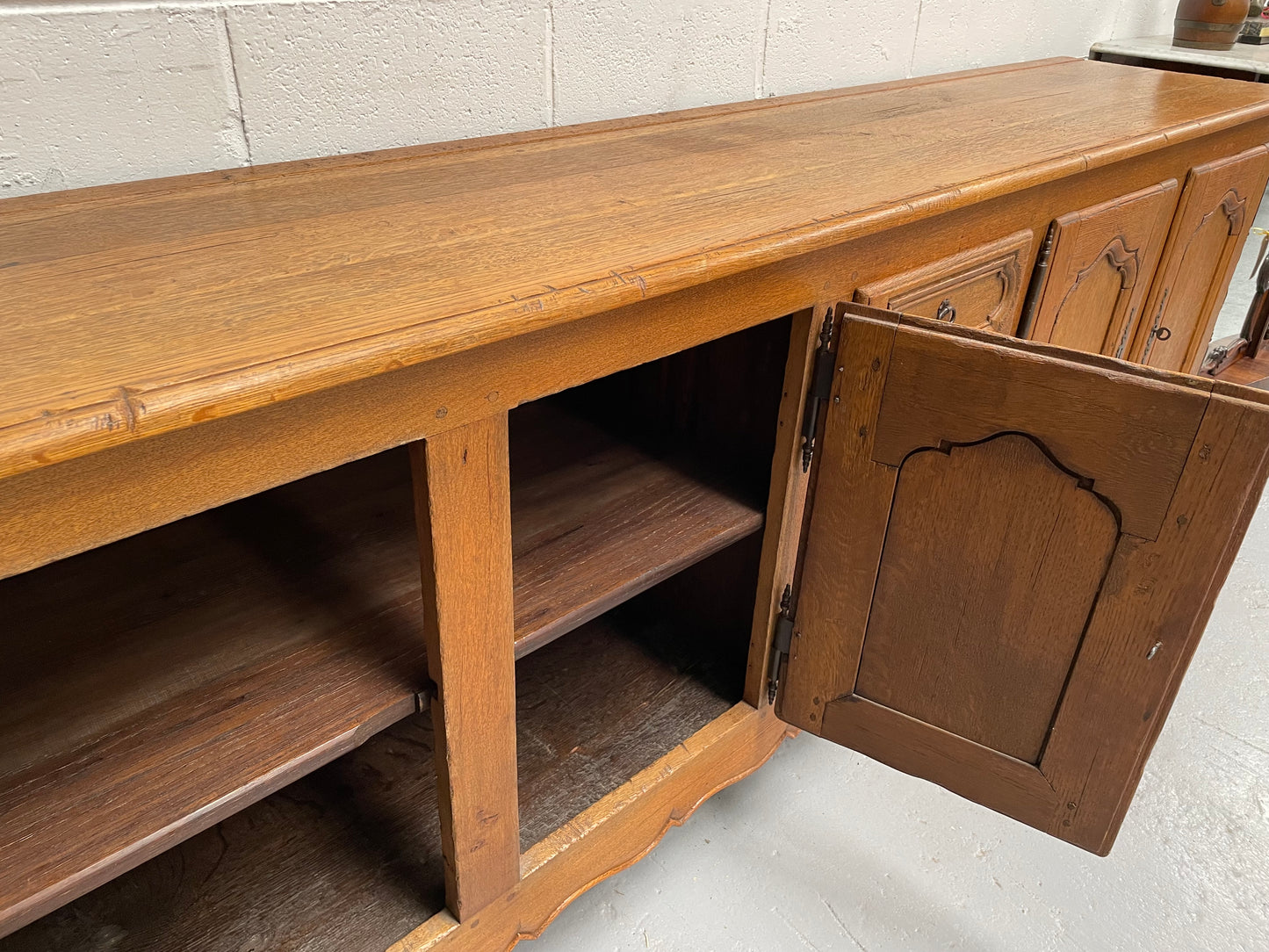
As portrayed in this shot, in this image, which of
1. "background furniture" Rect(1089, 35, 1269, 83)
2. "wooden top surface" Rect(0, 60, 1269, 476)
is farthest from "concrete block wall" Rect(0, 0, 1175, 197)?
"background furniture" Rect(1089, 35, 1269, 83)

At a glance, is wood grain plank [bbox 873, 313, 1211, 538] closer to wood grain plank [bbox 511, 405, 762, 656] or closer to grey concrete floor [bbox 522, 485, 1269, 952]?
wood grain plank [bbox 511, 405, 762, 656]

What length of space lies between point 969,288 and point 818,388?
0.39m

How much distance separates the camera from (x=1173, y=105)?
192 centimetres

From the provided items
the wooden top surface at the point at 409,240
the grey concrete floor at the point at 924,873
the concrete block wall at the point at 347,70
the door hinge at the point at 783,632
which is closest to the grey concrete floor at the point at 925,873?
the grey concrete floor at the point at 924,873

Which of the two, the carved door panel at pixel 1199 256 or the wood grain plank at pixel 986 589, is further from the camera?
the carved door panel at pixel 1199 256

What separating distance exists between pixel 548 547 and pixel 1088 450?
677 mm

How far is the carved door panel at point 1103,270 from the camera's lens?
1635mm

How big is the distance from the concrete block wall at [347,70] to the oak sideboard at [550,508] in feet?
0.21

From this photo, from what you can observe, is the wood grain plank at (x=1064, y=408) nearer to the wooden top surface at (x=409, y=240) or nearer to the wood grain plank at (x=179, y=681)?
the wooden top surface at (x=409, y=240)

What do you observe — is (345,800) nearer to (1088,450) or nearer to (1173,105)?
(1088,450)

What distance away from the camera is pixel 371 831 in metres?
1.29

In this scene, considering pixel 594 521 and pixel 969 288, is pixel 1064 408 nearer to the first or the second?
pixel 969 288

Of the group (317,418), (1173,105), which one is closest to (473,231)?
(317,418)

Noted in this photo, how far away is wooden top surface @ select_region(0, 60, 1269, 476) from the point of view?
662 millimetres
